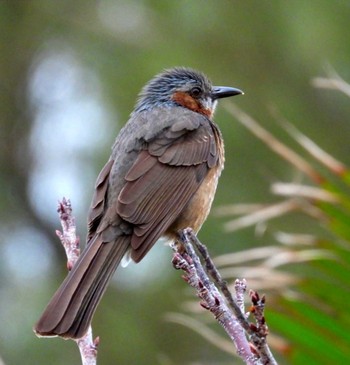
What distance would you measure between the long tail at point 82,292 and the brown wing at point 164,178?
11 centimetres

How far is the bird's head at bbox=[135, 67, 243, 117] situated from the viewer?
5.94 metres

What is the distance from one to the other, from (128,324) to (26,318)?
3.97ft

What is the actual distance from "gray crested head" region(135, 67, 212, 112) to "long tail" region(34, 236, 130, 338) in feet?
4.65

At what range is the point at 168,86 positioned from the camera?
19.8ft

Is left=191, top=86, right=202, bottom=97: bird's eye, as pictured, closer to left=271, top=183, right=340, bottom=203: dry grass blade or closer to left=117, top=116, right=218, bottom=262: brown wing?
left=117, top=116, right=218, bottom=262: brown wing

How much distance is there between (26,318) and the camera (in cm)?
880

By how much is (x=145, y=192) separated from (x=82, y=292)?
86cm

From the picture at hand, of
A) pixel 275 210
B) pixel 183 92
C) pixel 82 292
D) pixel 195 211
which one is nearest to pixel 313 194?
pixel 275 210

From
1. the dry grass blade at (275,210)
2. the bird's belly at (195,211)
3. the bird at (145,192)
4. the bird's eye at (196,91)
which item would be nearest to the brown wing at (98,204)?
the bird at (145,192)

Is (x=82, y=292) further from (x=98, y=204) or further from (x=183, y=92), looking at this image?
(x=183, y=92)

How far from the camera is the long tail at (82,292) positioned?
380 cm

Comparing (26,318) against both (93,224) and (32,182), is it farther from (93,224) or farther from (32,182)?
(93,224)

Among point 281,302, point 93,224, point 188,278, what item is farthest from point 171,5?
point 188,278

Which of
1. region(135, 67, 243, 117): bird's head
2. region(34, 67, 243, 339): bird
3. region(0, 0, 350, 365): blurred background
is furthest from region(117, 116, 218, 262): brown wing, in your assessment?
region(0, 0, 350, 365): blurred background
